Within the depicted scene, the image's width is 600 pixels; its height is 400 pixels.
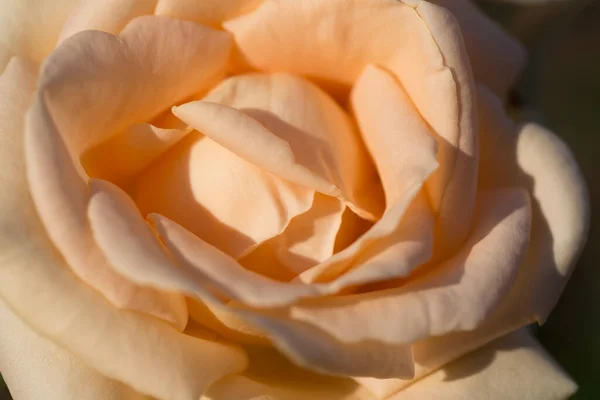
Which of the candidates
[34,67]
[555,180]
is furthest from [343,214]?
[34,67]

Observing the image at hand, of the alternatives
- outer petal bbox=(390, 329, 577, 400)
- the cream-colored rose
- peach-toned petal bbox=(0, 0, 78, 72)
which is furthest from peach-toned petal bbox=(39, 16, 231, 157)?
outer petal bbox=(390, 329, 577, 400)

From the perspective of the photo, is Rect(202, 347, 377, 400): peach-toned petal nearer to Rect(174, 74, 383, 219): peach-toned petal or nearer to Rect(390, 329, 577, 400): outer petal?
Rect(390, 329, 577, 400): outer petal

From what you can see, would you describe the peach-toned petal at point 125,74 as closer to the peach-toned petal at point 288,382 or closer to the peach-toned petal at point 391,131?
the peach-toned petal at point 391,131

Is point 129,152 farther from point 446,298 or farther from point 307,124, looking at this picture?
point 446,298

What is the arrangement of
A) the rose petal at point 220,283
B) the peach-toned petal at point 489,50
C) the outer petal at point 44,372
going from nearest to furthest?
the rose petal at point 220,283, the outer petal at point 44,372, the peach-toned petal at point 489,50

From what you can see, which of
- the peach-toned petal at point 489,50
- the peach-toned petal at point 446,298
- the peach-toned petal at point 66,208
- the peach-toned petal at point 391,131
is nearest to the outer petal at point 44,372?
the peach-toned petal at point 66,208

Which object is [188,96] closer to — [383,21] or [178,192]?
[178,192]

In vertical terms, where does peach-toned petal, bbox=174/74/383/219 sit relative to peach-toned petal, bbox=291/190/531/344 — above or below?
above
